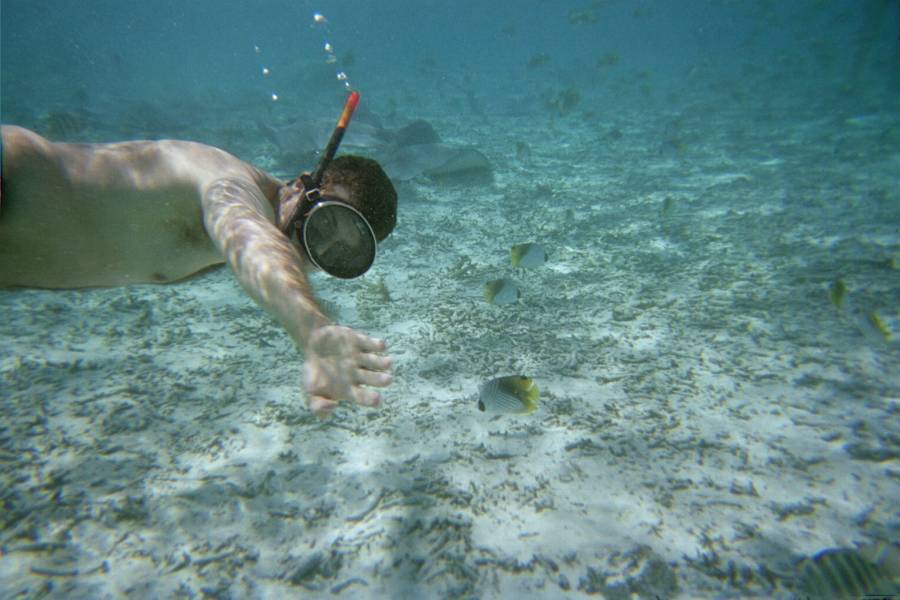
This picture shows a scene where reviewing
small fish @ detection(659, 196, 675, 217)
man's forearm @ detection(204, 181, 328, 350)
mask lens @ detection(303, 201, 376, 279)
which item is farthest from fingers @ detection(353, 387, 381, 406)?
small fish @ detection(659, 196, 675, 217)

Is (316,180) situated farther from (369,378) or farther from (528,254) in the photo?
(528,254)

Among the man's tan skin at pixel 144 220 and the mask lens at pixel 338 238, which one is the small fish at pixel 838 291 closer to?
the mask lens at pixel 338 238

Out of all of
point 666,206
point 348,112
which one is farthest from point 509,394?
point 666,206

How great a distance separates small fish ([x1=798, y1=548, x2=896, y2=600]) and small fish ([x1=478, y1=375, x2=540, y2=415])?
5.24 feet

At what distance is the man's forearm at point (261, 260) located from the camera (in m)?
1.64

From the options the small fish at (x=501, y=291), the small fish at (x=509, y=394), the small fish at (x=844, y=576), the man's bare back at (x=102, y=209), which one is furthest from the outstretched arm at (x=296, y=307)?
the small fish at (x=501, y=291)

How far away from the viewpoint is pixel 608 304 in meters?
5.33

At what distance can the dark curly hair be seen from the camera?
94.0 inches

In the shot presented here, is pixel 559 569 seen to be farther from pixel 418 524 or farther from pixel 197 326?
pixel 197 326

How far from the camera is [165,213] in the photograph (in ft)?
7.91

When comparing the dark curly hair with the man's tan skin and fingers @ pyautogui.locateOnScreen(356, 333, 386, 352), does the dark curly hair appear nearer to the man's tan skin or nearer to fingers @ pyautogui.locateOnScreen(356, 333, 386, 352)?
the man's tan skin

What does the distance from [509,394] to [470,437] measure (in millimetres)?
650

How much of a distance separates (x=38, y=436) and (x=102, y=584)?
64.0 inches

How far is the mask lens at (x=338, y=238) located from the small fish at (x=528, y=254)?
8.66ft
